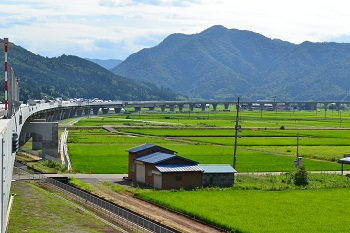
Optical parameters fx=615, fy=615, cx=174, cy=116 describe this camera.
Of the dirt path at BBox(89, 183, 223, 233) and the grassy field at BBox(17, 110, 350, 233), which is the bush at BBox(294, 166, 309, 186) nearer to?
the grassy field at BBox(17, 110, 350, 233)

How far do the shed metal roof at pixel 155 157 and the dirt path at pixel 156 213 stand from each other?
4473 millimetres

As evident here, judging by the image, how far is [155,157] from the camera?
150 feet

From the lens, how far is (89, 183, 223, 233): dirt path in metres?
29.8

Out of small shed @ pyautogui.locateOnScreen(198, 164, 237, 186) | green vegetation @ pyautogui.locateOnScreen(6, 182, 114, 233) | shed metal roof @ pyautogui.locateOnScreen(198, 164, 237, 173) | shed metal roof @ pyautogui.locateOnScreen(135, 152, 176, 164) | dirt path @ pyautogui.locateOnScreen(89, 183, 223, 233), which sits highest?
shed metal roof @ pyautogui.locateOnScreen(135, 152, 176, 164)

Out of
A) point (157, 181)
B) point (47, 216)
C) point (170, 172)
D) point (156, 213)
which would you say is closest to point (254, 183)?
point (170, 172)

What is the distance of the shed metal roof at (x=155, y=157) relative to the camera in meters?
43.9

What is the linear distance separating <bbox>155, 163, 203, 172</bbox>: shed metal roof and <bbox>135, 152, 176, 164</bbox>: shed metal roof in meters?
0.62

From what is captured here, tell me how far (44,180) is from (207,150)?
28142mm

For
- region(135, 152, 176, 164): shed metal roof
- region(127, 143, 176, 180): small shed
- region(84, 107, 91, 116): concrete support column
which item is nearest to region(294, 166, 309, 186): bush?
region(135, 152, 176, 164): shed metal roof

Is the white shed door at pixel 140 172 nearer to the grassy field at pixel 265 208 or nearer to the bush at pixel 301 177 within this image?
the grassy field at pixel 265 208

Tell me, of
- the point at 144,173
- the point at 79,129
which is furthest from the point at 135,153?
the point at 79,129

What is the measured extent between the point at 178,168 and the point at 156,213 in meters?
9.84

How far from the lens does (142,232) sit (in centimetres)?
2830

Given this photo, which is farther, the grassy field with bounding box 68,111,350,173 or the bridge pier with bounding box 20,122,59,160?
the bridge pier with bounding box 20,122,59,160
